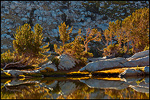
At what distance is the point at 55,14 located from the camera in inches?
4889

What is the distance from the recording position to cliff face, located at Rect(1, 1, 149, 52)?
4354 inches

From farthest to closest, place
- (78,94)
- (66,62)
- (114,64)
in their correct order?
(66,62) → (114,64) → (78,94)

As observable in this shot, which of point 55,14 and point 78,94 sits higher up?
point 55,14

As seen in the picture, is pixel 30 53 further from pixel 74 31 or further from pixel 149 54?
pixel 74 31

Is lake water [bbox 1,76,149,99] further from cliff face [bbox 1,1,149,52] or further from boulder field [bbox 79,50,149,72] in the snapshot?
cliff face [bbox 1,1,149,52]

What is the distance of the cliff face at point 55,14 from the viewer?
4354 inches

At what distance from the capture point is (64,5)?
137 meters

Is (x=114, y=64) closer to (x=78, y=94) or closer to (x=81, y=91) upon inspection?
(x=81, y=91)

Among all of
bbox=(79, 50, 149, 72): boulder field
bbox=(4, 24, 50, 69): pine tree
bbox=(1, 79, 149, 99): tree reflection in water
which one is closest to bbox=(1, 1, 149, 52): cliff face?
bbox=(4, 24, 50, 69): pine tree

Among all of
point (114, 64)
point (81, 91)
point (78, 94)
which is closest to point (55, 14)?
point (114, 64)

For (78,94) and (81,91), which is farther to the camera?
(81,91)

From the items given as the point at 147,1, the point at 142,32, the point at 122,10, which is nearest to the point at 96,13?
the point at 122,10

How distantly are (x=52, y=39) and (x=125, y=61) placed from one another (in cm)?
6882

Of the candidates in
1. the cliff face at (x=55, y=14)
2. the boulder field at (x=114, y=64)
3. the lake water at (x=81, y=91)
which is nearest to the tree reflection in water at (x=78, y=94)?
the lake water at (x=81, y=91)
